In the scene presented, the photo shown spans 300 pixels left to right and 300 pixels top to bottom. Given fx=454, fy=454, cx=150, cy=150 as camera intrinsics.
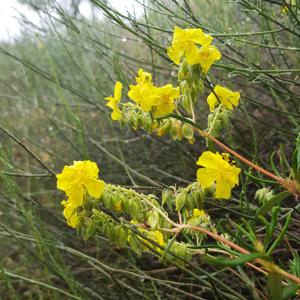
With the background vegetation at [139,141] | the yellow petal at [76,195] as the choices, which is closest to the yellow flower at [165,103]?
the yellow petal at [76,195]

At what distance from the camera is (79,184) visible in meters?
0.97

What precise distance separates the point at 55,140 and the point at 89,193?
2.98 m

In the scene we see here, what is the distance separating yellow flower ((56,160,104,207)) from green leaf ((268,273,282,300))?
39cm

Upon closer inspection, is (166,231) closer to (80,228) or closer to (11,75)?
(80,228)

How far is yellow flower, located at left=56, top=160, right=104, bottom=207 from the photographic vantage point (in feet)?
Result: 3.18

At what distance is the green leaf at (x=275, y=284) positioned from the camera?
2.78ft

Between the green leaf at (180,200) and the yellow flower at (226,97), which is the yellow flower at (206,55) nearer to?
the yellow flower at (226,97)

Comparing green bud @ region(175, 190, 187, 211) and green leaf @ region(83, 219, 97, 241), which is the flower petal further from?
green bud @ region(175, 190, 187, 211)

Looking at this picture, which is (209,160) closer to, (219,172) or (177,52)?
(219,172)

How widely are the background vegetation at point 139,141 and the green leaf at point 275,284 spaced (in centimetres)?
50

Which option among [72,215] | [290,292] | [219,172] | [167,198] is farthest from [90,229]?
[290,292]

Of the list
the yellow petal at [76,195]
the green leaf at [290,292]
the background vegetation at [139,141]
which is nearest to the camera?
the green leaf at [290,292]

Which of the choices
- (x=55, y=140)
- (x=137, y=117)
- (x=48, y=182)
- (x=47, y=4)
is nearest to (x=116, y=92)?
(x=137, y=117)

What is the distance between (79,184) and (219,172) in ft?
1.02
